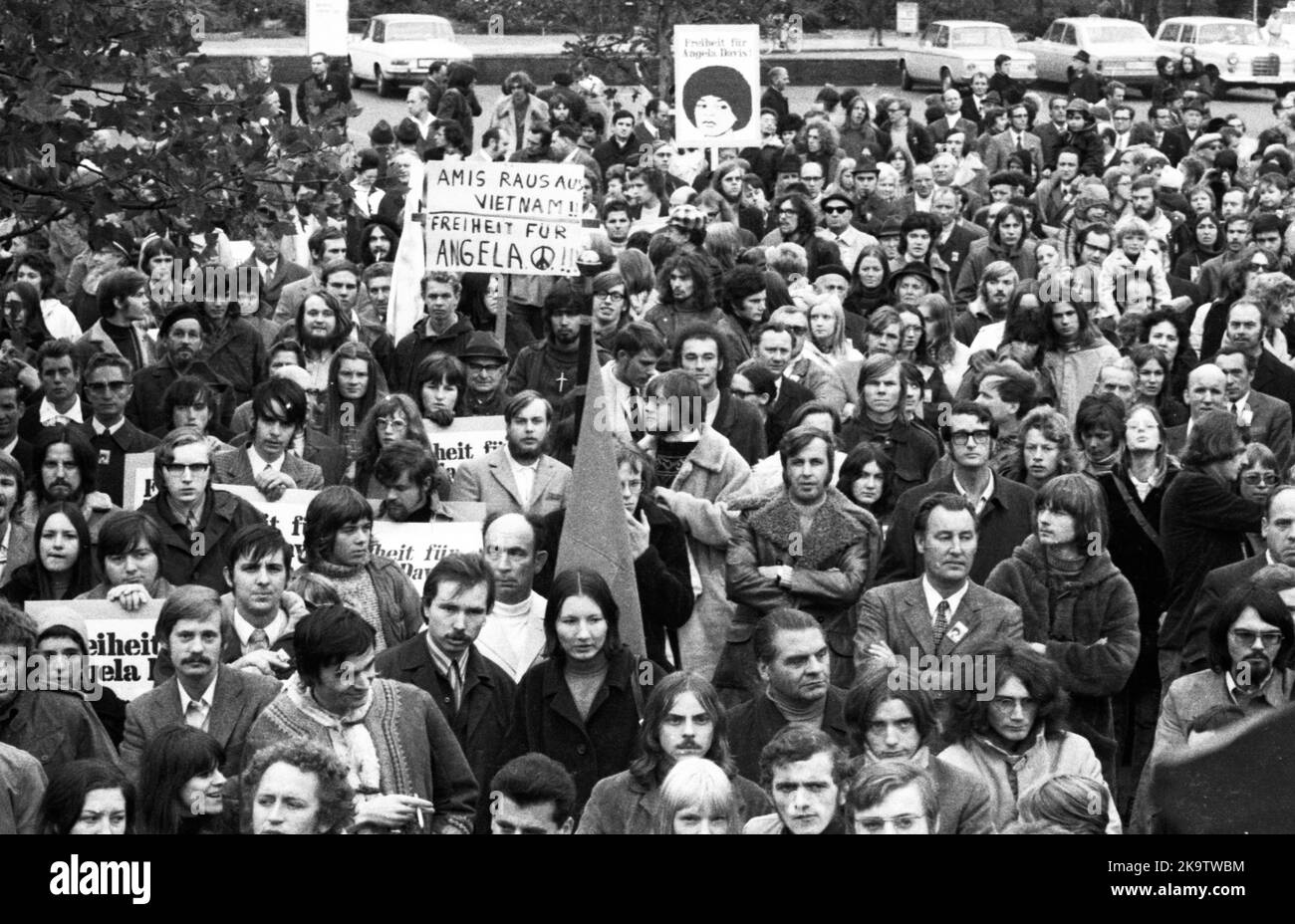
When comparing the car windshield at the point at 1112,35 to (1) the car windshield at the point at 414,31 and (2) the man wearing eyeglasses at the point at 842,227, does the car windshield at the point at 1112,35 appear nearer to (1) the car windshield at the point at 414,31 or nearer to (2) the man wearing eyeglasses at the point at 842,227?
(1) the car windshield at the point at 414,31

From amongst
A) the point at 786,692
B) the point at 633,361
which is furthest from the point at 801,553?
the point at 633,361

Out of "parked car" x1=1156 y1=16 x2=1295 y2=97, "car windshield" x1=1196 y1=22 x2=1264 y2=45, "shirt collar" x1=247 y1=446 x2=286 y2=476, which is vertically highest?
"car windshield" x1=1196 y1=22 x2=1264 y2=45

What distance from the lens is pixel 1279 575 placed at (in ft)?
26.7

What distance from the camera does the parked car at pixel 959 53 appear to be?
40844 mm

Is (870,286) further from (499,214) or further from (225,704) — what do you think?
(225,704)

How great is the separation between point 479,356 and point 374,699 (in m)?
4.79

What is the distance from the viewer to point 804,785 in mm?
6676

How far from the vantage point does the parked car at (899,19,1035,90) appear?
1608 inches

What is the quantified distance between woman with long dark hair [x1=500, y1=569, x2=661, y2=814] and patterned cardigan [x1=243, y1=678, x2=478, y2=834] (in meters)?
0.63

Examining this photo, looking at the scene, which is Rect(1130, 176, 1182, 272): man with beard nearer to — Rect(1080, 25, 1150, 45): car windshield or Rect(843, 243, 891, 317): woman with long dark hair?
Rect(843, 243, 891, 317): woman with long dark hair

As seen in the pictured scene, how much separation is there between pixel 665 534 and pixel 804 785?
2637 mm

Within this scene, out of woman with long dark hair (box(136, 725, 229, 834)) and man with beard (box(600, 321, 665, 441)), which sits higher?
man with beard (box(600, 321, 665, 441))

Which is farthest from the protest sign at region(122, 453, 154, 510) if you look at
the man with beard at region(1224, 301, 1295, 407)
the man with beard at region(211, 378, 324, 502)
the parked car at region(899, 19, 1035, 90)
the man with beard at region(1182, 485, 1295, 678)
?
the parked car at region(899, 19, 1035, 90)

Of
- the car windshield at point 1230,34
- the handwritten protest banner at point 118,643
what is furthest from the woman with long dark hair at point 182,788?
the car windshield at point 1230,34
